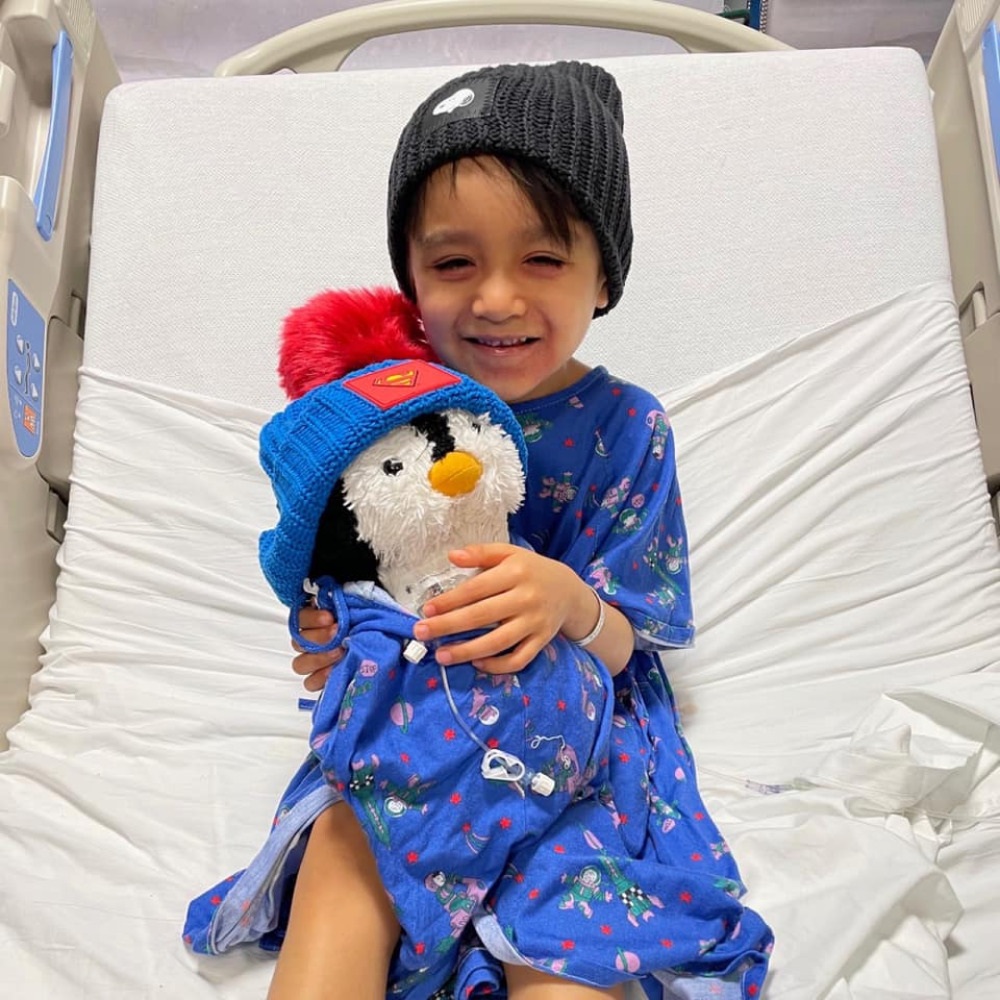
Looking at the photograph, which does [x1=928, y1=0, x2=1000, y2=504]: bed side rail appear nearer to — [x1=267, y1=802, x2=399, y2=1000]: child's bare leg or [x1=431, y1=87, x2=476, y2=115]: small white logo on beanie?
[x1=431, y1=87, x2=476, y2=115]: small white logo on beanie

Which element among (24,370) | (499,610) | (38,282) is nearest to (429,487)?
(499,610)

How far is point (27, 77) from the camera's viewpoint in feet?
4.90

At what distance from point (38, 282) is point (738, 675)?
1072 mm

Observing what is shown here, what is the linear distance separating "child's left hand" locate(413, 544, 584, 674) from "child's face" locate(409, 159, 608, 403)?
200 millimetres

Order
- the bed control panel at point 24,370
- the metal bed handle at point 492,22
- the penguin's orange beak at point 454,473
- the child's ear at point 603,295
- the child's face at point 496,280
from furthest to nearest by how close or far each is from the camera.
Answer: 1. the metal bed handle at point 492,22
2. the bed control panel at point 24,370
3. the child's ear at point 603,295
4. the child's face at point 496,280
5. the penguin's orange beak at point 454,473

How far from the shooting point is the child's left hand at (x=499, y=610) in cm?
83

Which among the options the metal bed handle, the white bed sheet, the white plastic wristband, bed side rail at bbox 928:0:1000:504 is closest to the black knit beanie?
the white plastic wristband

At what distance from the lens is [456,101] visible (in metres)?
0.91

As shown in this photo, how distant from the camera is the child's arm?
84 cm

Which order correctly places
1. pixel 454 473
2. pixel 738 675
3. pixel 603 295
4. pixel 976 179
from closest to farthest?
pixel 454 473 < pixel 603 295 < pixel 738 675 < pixel 976 179

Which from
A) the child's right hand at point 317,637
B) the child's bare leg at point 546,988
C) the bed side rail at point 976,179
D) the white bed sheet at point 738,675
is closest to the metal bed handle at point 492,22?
the bed side rail at point 976,179

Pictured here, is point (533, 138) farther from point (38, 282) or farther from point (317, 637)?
point (38, 282)

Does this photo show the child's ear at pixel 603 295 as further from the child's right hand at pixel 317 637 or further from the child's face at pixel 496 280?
the child's right hand at pixel 317 637

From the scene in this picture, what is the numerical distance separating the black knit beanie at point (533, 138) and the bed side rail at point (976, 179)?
2.49 feet
